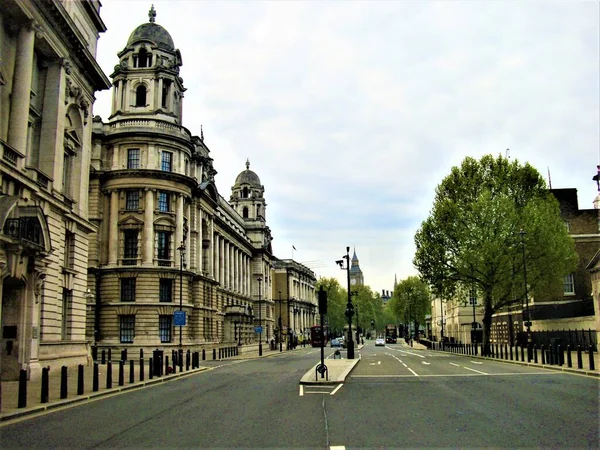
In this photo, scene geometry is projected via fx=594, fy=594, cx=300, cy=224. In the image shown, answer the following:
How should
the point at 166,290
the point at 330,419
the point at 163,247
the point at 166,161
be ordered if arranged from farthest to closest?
the point at 166,161, the point at 163,247, the point at 166,290, the point at 330,419

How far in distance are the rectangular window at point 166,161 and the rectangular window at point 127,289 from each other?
11.3 m

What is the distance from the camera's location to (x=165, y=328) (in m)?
56.2

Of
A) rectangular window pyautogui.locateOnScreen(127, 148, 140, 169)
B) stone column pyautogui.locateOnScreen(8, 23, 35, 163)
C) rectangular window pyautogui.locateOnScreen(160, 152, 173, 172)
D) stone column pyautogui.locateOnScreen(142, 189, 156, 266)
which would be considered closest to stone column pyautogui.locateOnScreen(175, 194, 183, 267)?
stone column pyautogui.locateOnScreen(142, 189, 156, 266)

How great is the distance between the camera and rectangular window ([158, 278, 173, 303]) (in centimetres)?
5700

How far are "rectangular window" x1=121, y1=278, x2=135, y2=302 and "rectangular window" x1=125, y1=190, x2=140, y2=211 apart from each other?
701 cm

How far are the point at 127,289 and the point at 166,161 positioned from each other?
42.7ft

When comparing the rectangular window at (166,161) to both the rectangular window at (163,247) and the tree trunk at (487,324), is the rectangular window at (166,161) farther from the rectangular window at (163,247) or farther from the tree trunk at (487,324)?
the tree trunk at (487,324)

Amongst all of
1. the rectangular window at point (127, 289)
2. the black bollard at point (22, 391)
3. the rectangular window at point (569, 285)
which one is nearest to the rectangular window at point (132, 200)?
the rectangular window at point (127, 289)

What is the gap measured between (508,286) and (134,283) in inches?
1315

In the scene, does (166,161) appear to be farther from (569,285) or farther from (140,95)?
(569,285)

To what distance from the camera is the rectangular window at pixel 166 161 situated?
58.4m

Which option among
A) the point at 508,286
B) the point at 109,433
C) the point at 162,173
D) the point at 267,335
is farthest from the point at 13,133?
the point at 267,335

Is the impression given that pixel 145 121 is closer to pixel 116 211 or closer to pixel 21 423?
pixel 116 211

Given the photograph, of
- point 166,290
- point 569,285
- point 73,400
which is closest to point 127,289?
point 166,290
